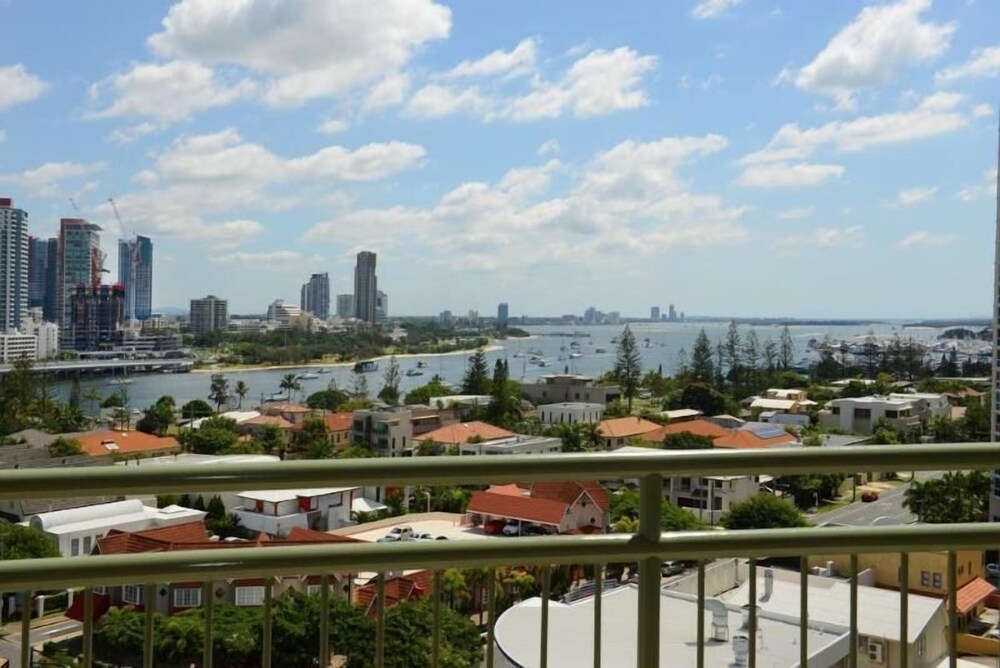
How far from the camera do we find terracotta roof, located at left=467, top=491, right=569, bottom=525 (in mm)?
9616

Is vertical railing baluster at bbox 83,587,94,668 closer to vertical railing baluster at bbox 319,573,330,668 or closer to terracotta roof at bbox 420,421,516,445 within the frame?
vertical railing baluster at bbox 319,573,330,668

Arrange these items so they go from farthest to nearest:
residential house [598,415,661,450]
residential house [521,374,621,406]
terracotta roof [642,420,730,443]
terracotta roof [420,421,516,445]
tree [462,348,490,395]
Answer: residential house [521,374,621,406]
tree [462,348,490,395]
residential house [598,415,661,450]
terracotta roof [420,421,516,445]
terracotta roof [642,420,730,443]

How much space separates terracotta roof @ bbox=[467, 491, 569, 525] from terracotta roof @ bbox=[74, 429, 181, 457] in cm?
1030

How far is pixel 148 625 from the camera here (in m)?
0.89

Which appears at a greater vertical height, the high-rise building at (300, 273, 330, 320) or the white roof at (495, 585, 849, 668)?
the high-rise building at (300, 273, 330, 320)

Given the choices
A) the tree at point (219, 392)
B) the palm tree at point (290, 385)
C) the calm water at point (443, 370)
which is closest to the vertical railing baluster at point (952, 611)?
the tree at point (219, 392)

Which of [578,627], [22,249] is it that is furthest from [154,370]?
[578,627]

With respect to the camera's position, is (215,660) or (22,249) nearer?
(215,660)

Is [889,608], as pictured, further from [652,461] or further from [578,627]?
[652,461]

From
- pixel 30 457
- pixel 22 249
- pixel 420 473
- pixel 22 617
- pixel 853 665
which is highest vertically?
pixel 22 249

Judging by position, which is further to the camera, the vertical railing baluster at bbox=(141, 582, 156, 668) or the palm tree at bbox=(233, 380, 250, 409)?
the palm tree at bbox=(233, 380, 250, 409)

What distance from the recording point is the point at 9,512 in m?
11.2

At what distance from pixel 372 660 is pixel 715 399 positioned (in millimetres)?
28275

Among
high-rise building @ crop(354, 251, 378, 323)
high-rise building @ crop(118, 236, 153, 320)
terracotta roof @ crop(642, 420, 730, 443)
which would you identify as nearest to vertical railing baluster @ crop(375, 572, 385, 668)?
terracotta roof @ crop(642, 420, 730, 443)
